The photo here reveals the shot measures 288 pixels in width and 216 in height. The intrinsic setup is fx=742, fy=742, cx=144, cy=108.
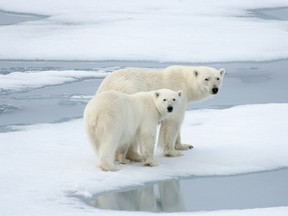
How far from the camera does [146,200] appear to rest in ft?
17.8

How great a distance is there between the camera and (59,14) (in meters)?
18.6

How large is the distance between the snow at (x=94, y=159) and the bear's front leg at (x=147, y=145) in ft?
0.30

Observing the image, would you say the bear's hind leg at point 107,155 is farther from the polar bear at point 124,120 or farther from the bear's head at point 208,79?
the bear's head at point 208,79

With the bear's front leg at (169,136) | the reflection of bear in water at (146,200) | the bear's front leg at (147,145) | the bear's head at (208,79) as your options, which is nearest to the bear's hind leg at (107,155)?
the bear's front leg at (147,145)

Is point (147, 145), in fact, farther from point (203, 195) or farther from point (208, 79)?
point (208, 79)

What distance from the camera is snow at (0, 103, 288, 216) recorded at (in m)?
5.23

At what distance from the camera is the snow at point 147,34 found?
1284 cm

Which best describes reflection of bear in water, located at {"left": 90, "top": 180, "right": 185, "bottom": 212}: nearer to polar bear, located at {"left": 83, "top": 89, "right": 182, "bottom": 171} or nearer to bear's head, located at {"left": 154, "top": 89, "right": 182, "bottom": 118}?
polar bear, located at {"left": 83, "top": 89, "right": 182, "bottom": 171}

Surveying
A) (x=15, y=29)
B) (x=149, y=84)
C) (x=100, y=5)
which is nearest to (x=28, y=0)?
(x=100, y=5)

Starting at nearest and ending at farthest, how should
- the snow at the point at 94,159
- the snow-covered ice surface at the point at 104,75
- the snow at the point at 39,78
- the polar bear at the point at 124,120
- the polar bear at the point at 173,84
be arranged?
the snow at the point at 94,159 < the snow-covered ice surface at the point at 104,75 < the polar bear at the point at 124,120 < the polar bear at the point at 173,84 < the snow at the point at 39,78

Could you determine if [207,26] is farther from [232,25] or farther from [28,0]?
[28,0]

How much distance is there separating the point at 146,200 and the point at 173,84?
5.70ft

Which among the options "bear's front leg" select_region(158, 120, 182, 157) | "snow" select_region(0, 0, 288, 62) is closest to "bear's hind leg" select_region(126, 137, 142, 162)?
"bear's front leg" select_region(158, 120, 182, 157)

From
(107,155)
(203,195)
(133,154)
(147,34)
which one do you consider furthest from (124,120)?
(147,34)
